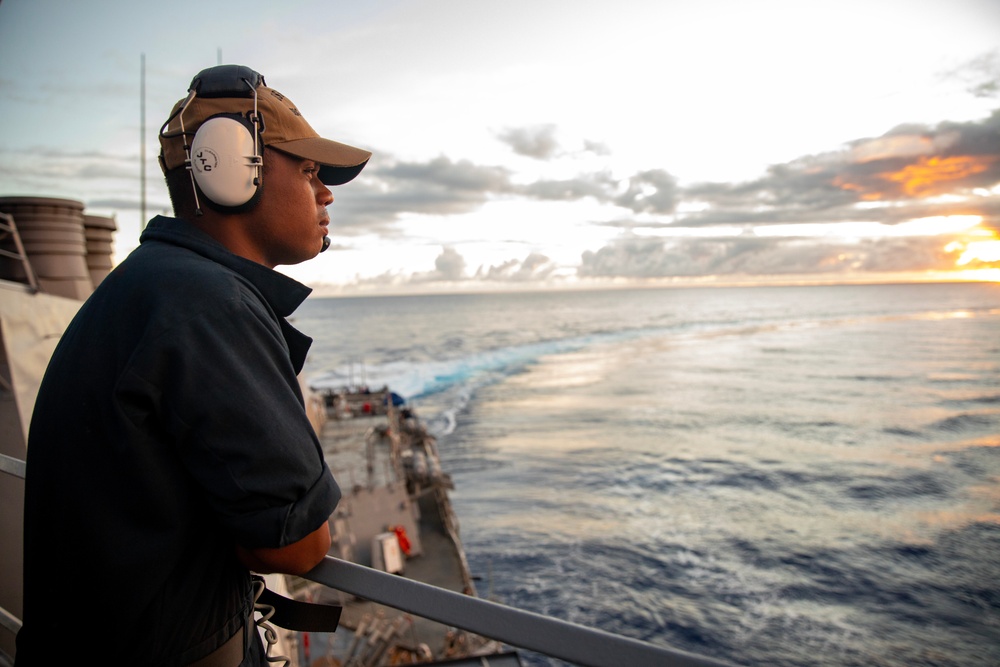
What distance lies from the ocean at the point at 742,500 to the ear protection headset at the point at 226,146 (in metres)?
21.4

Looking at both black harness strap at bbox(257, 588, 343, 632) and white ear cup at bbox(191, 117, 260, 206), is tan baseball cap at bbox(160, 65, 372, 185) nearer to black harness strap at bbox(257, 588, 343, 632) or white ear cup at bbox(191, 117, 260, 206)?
white ear cup at bbox(191, 117, 260, 206)

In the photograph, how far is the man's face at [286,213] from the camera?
1.87 meters

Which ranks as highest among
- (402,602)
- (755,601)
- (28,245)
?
(28,245)

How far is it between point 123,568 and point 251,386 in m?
0.51

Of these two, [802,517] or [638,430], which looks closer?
[802,517]

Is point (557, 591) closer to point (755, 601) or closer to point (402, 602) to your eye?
point (755, 601)

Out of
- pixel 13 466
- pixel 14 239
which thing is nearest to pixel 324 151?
pixel 13 466

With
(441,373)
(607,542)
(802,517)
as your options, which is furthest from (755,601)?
(441,373)

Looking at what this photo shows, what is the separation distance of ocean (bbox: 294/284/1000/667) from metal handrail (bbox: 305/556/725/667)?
68.2 feet

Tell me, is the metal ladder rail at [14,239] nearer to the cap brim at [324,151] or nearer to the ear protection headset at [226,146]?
the ear protection headset at [226,146]

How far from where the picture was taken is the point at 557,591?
74.7 ft

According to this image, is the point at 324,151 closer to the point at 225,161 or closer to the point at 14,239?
the point at 225,161

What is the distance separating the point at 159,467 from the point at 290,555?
1.33 feet

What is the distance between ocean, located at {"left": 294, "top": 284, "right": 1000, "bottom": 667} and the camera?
69.5 feet
